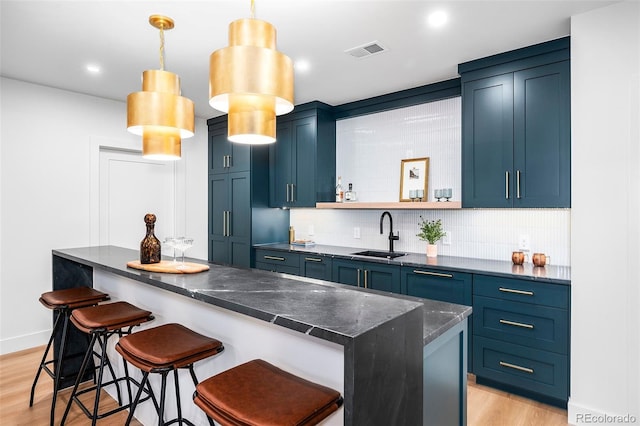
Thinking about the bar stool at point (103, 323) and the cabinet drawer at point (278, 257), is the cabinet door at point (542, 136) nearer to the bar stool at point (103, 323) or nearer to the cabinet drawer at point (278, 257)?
the cabinet drawer at point (278, 257)

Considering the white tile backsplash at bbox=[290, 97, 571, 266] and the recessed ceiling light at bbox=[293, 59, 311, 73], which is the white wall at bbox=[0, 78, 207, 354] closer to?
the recessed ceiling light at bbox=[293, 59, 311, 73]

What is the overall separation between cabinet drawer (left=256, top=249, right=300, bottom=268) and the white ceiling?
1.86m

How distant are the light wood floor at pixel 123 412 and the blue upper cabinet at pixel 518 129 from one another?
143cm

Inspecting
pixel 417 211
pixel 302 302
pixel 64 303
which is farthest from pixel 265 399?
pixel 417 211

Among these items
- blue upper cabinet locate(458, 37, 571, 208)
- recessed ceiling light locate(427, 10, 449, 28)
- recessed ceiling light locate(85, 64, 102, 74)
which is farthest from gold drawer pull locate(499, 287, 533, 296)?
recessed ceiling light locate(85, 64, 102, 74)

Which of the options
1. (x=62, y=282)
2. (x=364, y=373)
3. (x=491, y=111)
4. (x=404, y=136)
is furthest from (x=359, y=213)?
(x=364, y=373)

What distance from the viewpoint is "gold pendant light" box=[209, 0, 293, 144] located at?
131cm

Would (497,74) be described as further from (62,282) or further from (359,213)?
(62,282)

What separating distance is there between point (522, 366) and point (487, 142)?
171 cm

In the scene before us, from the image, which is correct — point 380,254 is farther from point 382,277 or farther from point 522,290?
point 522,290

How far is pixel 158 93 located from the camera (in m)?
1.82

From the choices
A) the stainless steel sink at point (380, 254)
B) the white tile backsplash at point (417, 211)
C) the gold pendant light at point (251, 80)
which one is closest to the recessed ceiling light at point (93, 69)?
the gold pendant light at point (251, 80)

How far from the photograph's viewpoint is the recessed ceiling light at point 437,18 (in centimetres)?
228

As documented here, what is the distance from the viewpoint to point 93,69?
326cm
